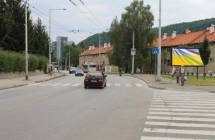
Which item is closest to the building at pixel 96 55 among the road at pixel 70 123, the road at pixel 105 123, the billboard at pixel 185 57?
the billboard at pixel 185 57

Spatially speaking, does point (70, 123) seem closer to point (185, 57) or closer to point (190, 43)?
point (185, 57)

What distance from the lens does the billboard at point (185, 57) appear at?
47.9 m

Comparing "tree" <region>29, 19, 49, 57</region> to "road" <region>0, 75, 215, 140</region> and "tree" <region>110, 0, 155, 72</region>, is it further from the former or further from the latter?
"road" <region>0, 75, 215, 140</region>

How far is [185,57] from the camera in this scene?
48688 mm

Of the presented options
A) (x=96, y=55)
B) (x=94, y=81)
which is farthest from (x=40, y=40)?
(x=96, y=55)

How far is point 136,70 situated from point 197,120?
295 ft

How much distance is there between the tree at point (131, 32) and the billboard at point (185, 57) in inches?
1983

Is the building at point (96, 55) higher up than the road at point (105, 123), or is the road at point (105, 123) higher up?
the building at point (96, 55)

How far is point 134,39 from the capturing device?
10194cm

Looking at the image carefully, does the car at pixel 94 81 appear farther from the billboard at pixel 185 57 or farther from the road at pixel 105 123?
the road at pixel 105 123

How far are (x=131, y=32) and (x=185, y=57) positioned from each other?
54405mm

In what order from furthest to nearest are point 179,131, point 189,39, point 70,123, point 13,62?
point 189,39 < point 13,62 < point 70,123 < point 179,131

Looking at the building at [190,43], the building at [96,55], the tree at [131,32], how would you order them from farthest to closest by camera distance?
1. the building at [96,55]
2. the tree at [131,32]
3. the building at [190,43]

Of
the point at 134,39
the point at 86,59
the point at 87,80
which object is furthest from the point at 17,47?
the point at 86,59
